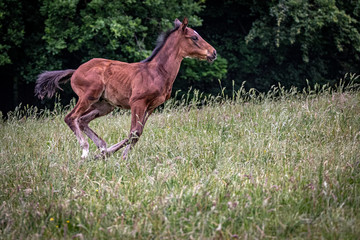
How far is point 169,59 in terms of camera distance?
6.01m

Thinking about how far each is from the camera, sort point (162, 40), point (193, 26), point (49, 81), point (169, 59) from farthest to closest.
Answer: point (193, 26) → point (49, 81) → point (162, 40) → point (169, 59)

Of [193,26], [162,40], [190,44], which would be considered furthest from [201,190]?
[193,26]

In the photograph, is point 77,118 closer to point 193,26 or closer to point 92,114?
point 92,114

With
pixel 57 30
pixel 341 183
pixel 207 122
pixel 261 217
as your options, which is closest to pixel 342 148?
pixel 341 183

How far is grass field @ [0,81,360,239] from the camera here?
3.37 meters

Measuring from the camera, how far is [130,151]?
565 centimetres

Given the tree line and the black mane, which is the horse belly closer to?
the black mane

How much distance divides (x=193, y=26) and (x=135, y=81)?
417 inches

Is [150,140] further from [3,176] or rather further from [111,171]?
[3,176]

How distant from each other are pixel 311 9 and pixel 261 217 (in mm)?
14051

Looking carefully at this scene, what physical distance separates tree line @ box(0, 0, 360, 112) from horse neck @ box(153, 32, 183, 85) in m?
5.19

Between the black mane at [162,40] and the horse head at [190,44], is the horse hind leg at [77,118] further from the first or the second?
the horse head at [190,44]

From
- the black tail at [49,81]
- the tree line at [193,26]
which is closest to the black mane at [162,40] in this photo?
the black tail at [49,81]

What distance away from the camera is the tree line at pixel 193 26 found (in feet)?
43.7
